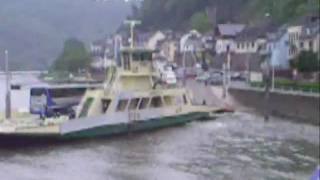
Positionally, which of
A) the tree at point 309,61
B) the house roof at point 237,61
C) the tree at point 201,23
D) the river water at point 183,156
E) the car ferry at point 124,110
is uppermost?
the tree at point 201,23

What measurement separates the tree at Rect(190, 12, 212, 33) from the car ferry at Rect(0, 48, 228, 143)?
58.8ft

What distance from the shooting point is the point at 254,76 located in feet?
48.0

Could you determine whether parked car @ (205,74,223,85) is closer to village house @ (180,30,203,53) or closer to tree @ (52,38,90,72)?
village house @ (180,30,203,53)

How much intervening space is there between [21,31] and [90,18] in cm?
1147

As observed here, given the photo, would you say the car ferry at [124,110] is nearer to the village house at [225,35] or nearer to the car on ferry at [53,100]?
the car on ferry at [53,100]

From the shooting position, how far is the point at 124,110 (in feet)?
38.4

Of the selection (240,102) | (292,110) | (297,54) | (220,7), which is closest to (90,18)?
(220,7)

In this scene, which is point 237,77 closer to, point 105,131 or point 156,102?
point 156,102

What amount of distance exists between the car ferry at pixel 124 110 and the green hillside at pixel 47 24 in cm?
2619

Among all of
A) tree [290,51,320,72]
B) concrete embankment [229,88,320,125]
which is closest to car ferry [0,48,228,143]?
concrete embankment [229,88,320,125]

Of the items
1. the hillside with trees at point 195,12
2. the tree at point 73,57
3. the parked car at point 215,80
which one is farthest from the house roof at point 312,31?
the tree at point 73,57

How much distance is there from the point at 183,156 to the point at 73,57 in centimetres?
3180

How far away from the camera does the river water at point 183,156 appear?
23.1 feet

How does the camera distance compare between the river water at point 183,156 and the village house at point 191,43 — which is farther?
the village house at point 191,43
